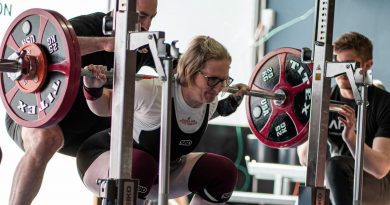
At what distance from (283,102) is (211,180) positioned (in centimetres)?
97

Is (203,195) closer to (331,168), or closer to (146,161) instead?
(146,161)

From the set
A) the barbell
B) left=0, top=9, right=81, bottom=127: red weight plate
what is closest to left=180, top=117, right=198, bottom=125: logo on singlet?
the barbell

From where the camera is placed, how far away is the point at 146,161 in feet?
11.8

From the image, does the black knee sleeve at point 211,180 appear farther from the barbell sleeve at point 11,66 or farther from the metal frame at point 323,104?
the barbell sleeve at point 11,66

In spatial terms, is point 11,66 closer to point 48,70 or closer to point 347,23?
point 48,70

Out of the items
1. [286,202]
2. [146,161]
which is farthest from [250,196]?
[146,161]

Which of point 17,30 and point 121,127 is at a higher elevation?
point 17,30

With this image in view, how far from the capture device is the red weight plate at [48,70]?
323cm

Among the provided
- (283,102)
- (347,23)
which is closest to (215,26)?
(347,23)

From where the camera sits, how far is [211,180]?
389 centimetres

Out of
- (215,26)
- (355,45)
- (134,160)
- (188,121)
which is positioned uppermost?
(215,26)

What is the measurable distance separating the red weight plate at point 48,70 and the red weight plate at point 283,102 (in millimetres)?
1717

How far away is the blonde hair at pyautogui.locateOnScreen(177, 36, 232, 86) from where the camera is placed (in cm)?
378

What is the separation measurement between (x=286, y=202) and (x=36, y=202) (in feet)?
6.16
